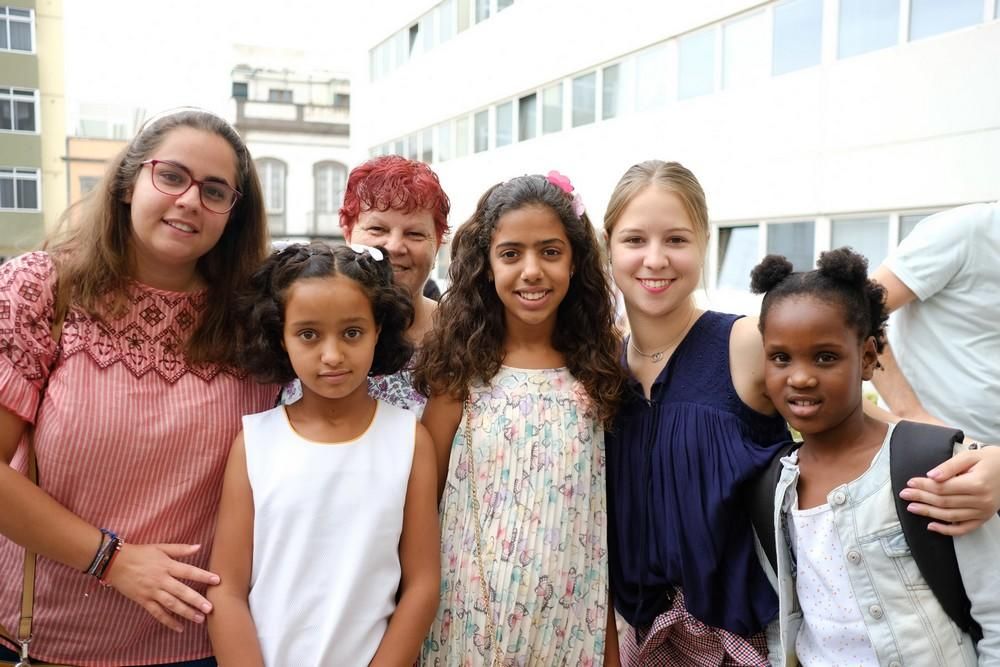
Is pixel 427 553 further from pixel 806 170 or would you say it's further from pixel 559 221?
pixel 806 170

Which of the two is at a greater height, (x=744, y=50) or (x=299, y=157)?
(x=299, y=157)

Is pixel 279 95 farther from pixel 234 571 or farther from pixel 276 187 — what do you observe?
pixel 234 571

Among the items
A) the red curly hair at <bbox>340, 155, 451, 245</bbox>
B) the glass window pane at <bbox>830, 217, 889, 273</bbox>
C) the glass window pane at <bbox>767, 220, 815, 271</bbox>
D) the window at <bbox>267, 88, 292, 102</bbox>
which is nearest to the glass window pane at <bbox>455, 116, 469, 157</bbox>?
the glass window pane at <bbox>767, 220, 815, 271</bbox>

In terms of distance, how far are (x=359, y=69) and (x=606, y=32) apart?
1257 cm

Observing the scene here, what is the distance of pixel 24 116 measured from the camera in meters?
23.9

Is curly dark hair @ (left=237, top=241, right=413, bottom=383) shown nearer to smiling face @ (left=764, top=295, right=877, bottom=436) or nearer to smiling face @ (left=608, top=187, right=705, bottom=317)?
smiling face @ (left=608, top=187, right=705, bottom=317)

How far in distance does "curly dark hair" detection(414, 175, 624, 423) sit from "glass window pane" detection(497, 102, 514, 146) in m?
14.3

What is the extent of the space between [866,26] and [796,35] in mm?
948

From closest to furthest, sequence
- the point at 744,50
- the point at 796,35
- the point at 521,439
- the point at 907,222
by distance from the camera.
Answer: the point at 521,439 < the point at 907,222 < the point at 796,35 < the point at 744,50

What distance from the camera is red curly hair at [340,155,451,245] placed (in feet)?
8.13

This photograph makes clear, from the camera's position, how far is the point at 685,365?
2.14m

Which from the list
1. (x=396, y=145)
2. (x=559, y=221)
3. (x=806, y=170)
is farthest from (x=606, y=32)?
(x=559, y=221)

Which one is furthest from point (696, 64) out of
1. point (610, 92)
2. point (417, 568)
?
point (417, 568)

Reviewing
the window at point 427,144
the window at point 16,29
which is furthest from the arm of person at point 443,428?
the window at point 16,29
